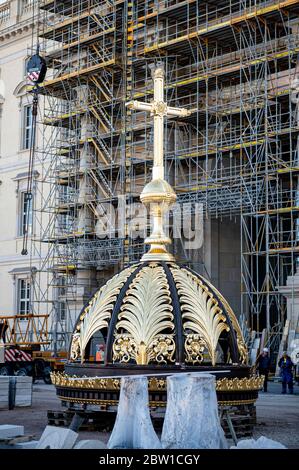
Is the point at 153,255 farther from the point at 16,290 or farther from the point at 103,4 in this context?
the point at 16,290

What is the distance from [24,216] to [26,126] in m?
4.07

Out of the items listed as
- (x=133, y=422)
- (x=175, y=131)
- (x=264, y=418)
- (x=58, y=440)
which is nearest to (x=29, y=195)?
(x=175, y=131)

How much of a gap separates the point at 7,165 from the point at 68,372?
3155cm

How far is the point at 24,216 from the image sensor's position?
3844 cm

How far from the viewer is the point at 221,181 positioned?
1062 inches

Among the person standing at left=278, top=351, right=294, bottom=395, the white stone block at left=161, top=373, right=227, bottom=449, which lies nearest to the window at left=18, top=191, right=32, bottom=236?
the person standing at left=278, top=351, right=294, bottom=395

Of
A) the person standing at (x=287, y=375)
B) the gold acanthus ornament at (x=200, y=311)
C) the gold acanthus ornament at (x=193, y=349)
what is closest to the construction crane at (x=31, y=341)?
the person standing at (x=287, y=375)

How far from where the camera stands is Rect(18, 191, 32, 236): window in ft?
123

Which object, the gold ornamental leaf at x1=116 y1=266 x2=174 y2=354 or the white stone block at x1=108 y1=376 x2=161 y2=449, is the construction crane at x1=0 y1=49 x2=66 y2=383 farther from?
the white stone block at x1=108 y1=376 x2=161 y2=449

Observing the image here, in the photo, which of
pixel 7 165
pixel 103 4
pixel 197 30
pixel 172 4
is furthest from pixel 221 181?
pixel 7 165

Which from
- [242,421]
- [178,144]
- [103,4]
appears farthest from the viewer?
[103,4]

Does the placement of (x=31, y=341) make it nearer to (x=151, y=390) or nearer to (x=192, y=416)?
(x=151, y=390)

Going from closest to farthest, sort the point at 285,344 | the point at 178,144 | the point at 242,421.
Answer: the point at 242,421
the point at 285,344
the point at 178,144

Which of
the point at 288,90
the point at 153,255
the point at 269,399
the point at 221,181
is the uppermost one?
the point at 288,90
